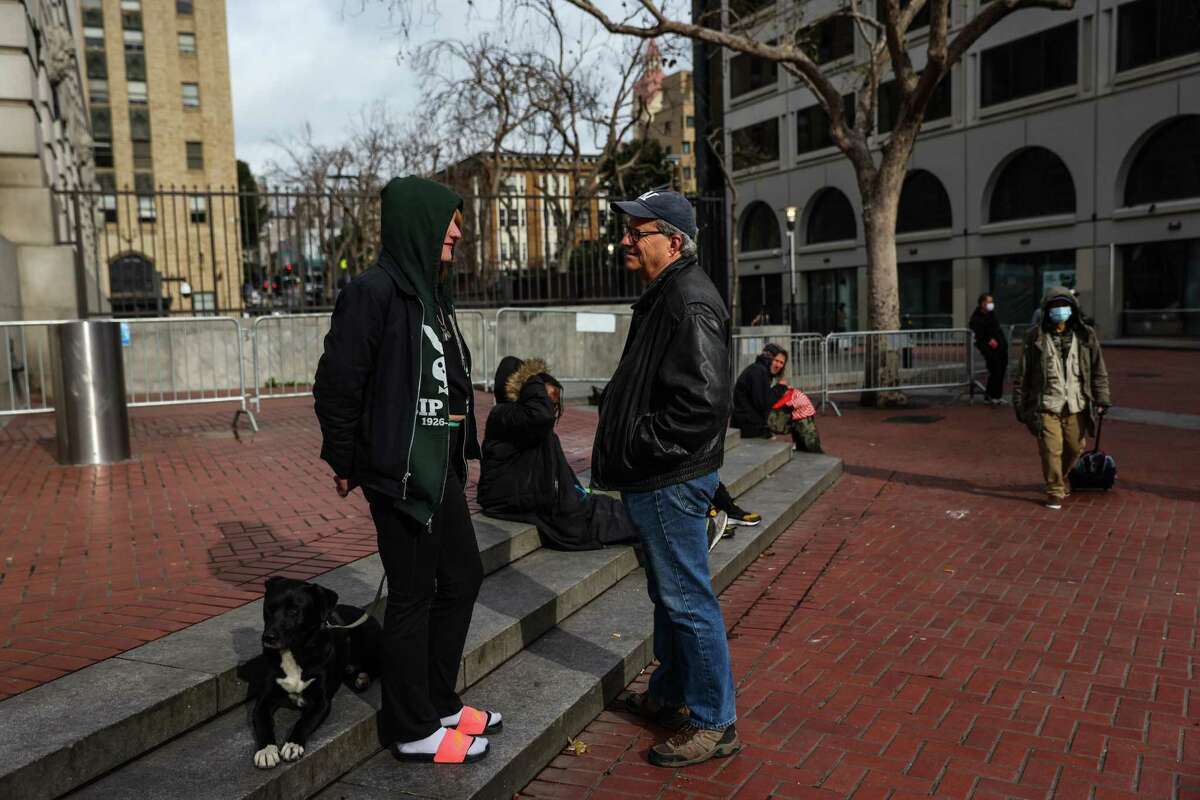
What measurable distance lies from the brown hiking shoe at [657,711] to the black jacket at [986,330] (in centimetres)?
1303

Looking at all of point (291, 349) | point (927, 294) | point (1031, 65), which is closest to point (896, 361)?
point (291, 349)

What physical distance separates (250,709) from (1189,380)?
64.7 ft

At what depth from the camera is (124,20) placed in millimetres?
59906

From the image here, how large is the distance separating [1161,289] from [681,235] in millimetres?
30009

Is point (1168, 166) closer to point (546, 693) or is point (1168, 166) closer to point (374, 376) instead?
point (546, 693)

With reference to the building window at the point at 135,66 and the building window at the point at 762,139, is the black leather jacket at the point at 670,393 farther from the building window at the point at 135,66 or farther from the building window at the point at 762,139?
the building window at the point at 135,66

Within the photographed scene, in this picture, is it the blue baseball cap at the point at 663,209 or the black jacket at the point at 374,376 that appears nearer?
the black jacket at the point at 374,376

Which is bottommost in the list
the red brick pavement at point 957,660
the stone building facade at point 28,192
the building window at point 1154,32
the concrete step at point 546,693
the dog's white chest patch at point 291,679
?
the red brick pavement at point 957,660

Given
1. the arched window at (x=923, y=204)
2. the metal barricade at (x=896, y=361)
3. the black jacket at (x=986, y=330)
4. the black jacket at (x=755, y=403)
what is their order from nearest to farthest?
the black jacket at (x=755, y=403) < the metal barricade at (x=896, y=361) < the black jacket at (x=986, y=330) < the arched window at (x=923, y=204)

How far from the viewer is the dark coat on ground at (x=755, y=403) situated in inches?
374

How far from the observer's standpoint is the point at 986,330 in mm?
15445

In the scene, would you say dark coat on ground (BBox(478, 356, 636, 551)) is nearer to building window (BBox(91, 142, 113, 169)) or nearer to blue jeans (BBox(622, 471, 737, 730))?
blue jeans (BBox(622, 471, 737, 730))

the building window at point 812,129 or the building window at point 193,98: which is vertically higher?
the building window at point 193,98

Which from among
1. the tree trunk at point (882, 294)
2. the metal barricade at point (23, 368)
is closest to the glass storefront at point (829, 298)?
the tree trunk at point (882, 294)
